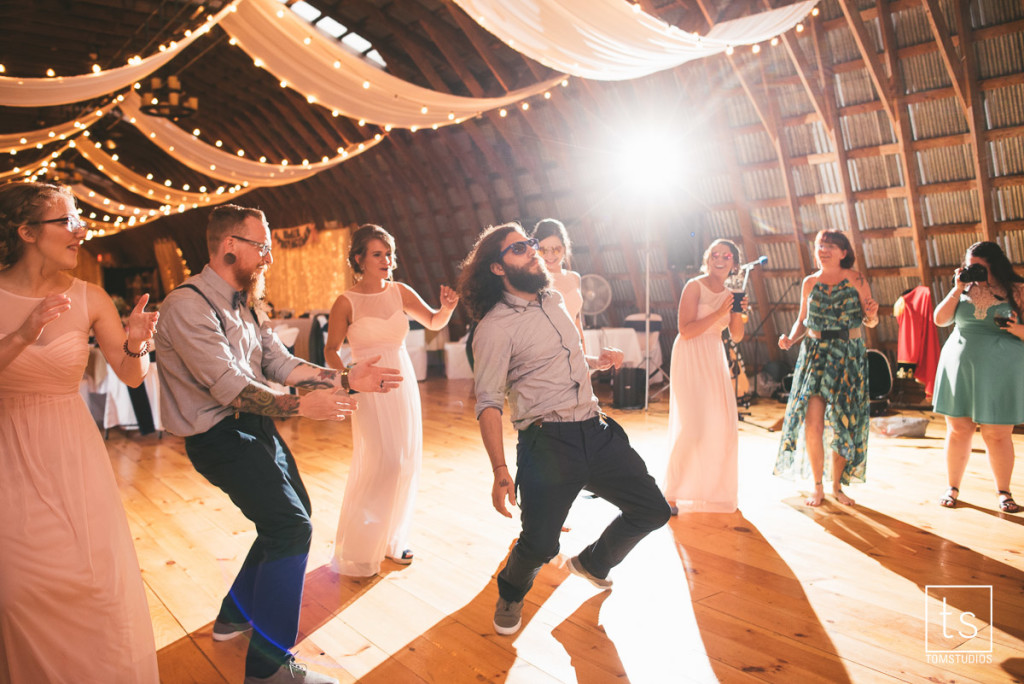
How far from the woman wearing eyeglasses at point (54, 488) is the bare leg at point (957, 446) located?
429 centimetres

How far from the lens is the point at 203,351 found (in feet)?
7.37

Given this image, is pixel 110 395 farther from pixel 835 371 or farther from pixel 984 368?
pixel 984 368

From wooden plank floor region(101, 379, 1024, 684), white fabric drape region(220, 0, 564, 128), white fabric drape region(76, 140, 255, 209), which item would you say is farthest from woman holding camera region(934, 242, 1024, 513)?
white fabric drape region(76, 140, 255, 209)

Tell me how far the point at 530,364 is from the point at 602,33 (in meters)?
3.08

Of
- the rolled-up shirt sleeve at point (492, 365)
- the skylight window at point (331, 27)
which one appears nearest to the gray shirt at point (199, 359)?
the rolled-up shirt sleeve at point (492, 365)

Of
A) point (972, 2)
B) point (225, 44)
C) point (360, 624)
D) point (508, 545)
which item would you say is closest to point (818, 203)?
point (972, 2)

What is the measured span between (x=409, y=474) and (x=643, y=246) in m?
7.91

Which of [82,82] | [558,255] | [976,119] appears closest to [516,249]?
[558,255]

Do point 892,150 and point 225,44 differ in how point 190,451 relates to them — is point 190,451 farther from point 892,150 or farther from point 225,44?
point 225,44

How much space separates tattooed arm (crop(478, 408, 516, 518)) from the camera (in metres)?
2.40

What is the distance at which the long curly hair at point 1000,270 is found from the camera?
155 inches

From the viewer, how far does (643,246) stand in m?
10.6

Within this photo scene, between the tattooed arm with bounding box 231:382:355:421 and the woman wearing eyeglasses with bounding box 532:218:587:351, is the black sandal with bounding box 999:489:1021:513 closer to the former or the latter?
the woman wearing eyeglasses with bounding box 532:218:587:351

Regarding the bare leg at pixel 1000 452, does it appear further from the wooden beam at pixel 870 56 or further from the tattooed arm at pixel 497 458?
the wooden beam at pixel 870 56
